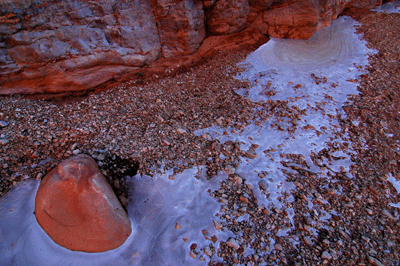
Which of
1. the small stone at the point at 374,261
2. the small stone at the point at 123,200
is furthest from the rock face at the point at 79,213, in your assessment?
the small stone at the point at 374,261

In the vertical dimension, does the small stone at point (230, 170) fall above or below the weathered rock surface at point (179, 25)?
below

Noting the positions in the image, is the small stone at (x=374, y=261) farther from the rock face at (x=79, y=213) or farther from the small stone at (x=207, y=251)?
the rock face at (x=79, y=213)

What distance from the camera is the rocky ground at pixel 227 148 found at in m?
2.06

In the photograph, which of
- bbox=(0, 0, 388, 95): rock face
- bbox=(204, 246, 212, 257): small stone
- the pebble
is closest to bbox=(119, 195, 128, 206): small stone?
bbox=(204, 246, 212, 257): small stone

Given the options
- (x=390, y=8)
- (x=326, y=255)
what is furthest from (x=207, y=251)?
(x=390, y=8)

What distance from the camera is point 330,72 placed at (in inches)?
161

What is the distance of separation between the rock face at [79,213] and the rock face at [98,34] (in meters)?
1.93

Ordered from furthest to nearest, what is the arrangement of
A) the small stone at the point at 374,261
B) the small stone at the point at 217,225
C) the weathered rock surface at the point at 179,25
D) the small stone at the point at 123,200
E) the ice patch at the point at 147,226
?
the weathered rock surface at the point at 179,25
the small stone at the point at 123,200
the small stone at the point at 217,225
the ice patch at the point at 147,226
the small stone at the point at 374,261

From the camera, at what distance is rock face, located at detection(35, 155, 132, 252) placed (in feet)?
6.65

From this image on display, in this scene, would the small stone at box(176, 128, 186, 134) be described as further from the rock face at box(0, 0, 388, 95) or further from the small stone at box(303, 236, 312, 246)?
the small stone at box(303, 236, 312, 246)

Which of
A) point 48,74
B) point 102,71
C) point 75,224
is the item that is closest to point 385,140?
point 75,224

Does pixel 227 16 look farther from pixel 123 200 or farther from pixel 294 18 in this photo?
pixel 123 200

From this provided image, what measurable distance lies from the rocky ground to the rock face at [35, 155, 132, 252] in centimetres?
33

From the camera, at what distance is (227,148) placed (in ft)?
9.37
